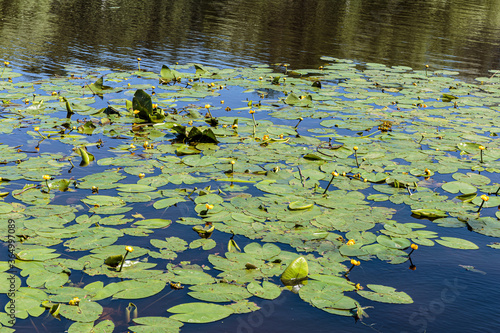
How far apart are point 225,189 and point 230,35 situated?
12.3 m

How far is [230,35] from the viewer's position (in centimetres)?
1598

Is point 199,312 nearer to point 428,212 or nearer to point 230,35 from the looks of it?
point 428,212

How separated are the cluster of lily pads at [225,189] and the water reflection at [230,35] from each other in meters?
3.66

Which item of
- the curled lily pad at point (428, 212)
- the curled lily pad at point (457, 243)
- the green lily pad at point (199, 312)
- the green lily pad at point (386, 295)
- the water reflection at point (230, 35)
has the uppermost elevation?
the water reflection at point (230, 35)

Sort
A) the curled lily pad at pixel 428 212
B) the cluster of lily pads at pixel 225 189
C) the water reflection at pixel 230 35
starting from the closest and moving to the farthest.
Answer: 1. the cluster of lily pads at pixel 225 189
2. the curled lily pad at pixel 428 212
3. the water reflection at pixel 230 35

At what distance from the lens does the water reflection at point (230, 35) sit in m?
12.0

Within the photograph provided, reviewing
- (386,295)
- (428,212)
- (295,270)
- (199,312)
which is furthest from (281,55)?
(199,312)

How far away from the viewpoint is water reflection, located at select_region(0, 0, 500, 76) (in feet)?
39.5

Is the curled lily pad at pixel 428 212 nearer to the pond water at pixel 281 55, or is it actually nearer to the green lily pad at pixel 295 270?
the pond water at pixel 281 55

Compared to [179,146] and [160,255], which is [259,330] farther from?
[179,146]

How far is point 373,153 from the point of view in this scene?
5852mm

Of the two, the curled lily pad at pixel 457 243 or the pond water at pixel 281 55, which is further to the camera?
the curled lily pad at pixel 457 243

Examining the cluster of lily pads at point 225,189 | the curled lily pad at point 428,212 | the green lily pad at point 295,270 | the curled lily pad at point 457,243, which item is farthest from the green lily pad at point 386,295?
the curled lily pad at point 428,212

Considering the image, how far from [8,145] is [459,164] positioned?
583 cm
